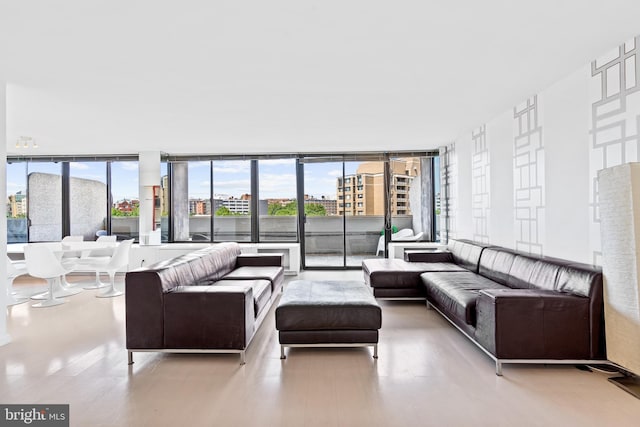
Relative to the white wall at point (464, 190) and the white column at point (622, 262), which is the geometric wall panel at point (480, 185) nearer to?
the white wall at point (464, 190)

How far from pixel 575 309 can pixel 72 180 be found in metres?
8.66

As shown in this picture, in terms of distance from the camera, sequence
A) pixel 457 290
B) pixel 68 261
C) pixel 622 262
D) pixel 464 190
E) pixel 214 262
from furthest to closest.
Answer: pixel 464 190, pixel 68 261, pixel 214 262, pixel 457 290, pixel 622 262

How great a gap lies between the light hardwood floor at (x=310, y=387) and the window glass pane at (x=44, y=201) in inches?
187

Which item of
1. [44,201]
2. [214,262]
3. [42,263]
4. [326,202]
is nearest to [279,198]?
[326,202]

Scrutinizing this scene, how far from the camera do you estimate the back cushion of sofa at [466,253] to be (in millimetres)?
4516

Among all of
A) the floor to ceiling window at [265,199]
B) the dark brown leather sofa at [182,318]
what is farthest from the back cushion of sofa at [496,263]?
the floor to ceiling window at [265,199]

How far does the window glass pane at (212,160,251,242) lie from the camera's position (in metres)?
7.21

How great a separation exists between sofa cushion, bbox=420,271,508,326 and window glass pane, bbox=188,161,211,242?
15.5 feet

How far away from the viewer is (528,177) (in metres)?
3.86

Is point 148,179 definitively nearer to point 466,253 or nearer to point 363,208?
point 363,208

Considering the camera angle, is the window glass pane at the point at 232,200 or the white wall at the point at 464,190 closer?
the white wall at the point at 464,190

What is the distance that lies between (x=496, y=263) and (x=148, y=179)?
20.3 feet

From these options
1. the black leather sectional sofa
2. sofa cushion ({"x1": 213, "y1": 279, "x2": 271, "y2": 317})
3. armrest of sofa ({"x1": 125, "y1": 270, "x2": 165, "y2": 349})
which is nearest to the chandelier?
sofa cushion ({"x1": 213, "y1": 279, "x2": 271, "y2": 317})

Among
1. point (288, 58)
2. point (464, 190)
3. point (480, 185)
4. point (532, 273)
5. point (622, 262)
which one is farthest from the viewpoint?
point (464, 190)
